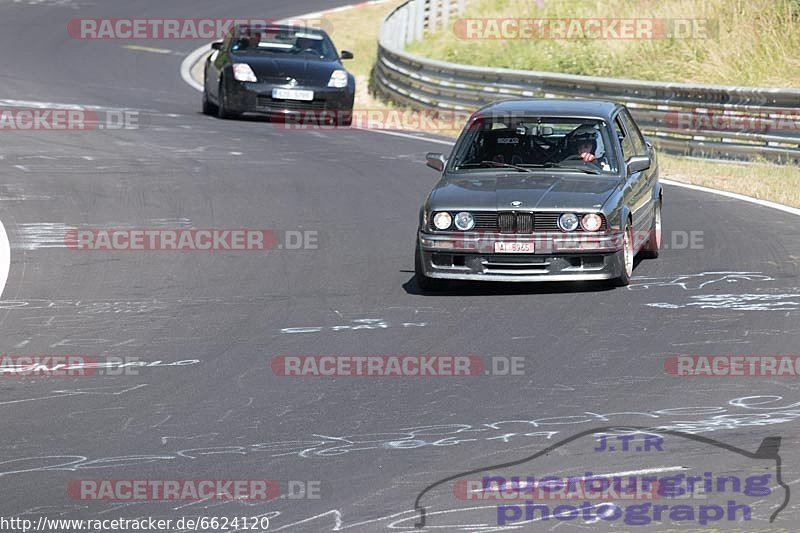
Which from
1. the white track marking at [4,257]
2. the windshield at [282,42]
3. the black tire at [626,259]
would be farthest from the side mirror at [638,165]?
the windshield at [282,42]

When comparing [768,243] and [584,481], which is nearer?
[584,481]

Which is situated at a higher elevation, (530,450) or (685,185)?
(530,450)

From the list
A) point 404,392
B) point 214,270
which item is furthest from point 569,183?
point 404,392

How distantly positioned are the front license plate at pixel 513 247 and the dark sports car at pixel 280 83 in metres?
12.6

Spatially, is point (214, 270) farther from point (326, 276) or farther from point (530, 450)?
point (530, 450)

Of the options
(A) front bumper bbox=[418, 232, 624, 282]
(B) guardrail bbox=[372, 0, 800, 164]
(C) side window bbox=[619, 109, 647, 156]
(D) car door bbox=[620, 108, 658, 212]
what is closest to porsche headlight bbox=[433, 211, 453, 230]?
(A) front bumper bbox=[418, 232, 624, 282]

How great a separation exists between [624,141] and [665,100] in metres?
8.82

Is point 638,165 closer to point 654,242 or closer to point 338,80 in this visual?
point 654,242

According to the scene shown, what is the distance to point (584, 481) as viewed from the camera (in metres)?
6.50

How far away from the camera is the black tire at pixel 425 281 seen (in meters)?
11.4

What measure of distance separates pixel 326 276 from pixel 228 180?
5616 mm

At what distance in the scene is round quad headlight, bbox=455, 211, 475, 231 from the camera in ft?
37.0

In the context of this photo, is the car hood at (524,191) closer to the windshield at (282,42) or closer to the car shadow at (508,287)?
the car shadow at (508,287)

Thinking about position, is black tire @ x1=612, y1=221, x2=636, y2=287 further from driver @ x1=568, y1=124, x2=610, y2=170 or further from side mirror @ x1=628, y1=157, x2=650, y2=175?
driver @ x1=568, y1=124, x2=610, y2=170
